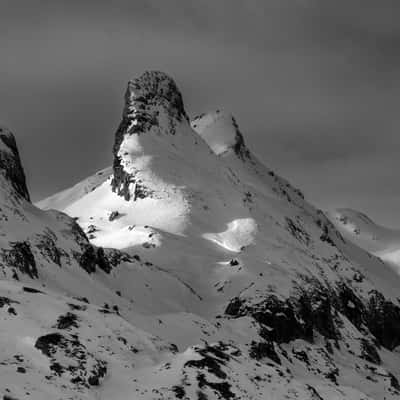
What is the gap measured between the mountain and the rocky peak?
2.83 ft

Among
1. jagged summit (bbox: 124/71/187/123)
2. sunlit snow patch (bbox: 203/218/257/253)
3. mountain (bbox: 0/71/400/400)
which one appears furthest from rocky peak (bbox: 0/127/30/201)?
jagged summit (bbox: 124/71/187/123)

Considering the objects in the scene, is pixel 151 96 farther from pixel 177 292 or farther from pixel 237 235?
pixel 177 292

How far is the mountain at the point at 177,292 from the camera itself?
54.4m

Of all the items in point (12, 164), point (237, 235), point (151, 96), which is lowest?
point (12, 164)

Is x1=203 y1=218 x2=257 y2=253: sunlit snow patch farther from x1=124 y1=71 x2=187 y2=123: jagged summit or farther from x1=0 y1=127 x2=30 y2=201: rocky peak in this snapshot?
x1=124 y1=71 x2=187 y2=123: jagged summit

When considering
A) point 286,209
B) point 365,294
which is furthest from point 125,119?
point 365,294

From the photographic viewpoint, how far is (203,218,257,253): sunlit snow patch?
433 ft

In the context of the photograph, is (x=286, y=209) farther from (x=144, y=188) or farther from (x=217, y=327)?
(x=217, y=327)

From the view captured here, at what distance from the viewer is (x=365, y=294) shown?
157250 mm

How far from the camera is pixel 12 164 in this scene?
352 ft

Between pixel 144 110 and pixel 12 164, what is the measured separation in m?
67.5

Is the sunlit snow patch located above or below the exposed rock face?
below

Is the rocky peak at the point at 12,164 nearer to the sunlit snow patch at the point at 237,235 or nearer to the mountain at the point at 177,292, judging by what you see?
the mountain at the point at 177,292

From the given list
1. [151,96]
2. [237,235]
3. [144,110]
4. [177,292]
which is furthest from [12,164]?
[151,96]
